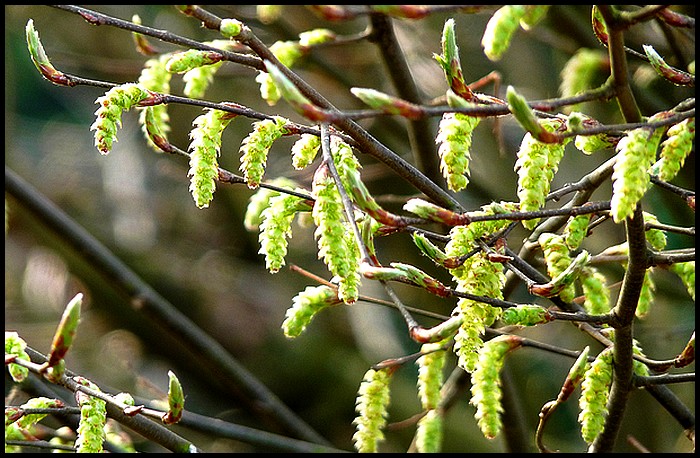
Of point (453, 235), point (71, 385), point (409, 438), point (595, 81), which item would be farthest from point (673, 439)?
point (71, 385)

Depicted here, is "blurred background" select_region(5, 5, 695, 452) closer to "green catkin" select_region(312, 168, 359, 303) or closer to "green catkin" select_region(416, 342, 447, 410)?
"green catkin" select_region(416, 342, 447, 410)

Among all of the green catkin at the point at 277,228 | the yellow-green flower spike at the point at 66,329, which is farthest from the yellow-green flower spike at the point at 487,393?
the yellow-green flower spike at the point at 66,329

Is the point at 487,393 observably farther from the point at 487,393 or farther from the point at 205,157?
the point at 205,157

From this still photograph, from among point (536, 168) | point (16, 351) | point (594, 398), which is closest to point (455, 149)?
point (536, 168)

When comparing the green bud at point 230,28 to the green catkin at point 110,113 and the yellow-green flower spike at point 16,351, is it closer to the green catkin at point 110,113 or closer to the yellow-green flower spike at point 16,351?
the green catkin at point 110,113

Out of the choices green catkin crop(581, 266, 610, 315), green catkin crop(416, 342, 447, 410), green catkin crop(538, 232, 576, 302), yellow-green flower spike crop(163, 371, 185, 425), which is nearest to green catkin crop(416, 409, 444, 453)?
green catkin crop(416, 342, 447, 410)
